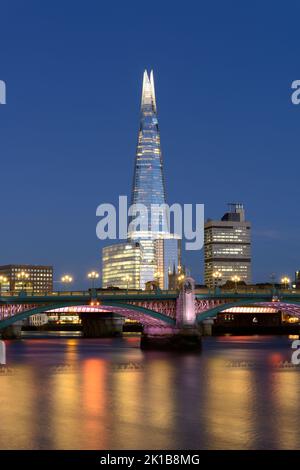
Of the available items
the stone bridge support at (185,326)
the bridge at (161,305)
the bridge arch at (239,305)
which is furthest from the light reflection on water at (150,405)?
the bridge arch at (239,305)

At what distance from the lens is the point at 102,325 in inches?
7407

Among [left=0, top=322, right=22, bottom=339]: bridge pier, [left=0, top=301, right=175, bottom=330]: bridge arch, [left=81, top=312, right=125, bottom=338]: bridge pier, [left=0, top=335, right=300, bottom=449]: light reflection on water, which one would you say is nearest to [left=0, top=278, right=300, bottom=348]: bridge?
[left=0, top=301, right=175, bottom=330]: bridge arch

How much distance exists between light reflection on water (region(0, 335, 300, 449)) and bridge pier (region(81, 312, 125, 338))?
Result: 9901 centimetres

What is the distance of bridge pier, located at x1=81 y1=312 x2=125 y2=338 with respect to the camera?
18650cm

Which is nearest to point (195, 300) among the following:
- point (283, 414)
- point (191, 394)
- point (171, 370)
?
point (171, 370)

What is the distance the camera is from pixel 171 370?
75562mm

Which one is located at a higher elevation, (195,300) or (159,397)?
(195,300)

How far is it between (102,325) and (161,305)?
267 feet

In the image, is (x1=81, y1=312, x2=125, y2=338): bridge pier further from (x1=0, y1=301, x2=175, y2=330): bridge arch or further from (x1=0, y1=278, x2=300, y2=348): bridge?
(x1=0, y1=301, x2=175, y2=330): bridge arch

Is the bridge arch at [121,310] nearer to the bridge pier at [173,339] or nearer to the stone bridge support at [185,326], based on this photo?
the bridge pier at [173,339]

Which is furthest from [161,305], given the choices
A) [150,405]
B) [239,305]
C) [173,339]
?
[150,405]

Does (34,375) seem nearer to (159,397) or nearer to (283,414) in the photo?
(159,397)

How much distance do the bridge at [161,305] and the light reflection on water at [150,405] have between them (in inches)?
740
